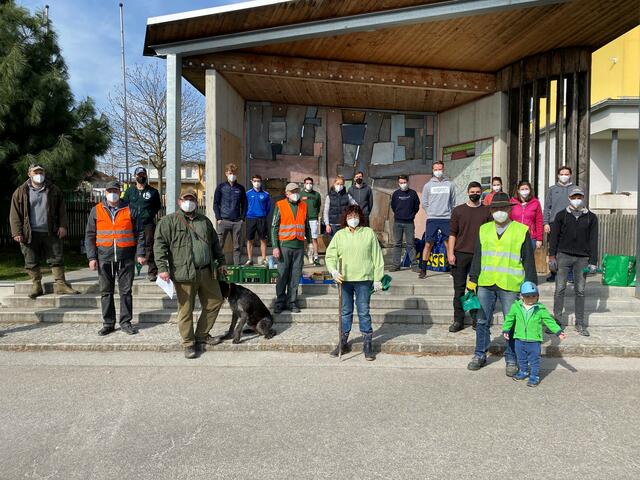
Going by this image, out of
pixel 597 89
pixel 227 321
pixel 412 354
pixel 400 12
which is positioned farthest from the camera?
pixel 597 89

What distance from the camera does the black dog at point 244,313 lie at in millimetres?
6172

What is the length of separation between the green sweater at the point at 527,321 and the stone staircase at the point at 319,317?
3.45ft

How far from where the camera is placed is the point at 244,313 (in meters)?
6.18

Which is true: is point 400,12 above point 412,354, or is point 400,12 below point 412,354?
above

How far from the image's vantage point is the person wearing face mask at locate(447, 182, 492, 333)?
629 cm

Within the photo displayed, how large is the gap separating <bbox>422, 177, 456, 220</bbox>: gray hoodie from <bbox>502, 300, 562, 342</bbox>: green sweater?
3647 millimetres

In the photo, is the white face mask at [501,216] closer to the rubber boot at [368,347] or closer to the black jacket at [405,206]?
the rubber boot at [368,347]

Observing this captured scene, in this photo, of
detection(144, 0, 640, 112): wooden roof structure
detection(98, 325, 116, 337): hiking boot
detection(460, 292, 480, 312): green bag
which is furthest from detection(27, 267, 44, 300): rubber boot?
detection(460, 292, 480, 312): green bag

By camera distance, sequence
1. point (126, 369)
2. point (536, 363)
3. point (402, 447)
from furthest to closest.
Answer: point (126, 369) → point (536, 363) → point (402, 447)

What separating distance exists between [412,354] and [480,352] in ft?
2.92

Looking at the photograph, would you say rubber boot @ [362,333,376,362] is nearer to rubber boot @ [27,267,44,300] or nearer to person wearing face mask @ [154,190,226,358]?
person wearing face mask @ [154,190,226,358]

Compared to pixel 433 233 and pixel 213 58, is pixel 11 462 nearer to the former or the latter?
pixel 433 233

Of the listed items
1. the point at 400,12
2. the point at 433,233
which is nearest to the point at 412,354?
the point at 433,233

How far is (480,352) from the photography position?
17.7ft
